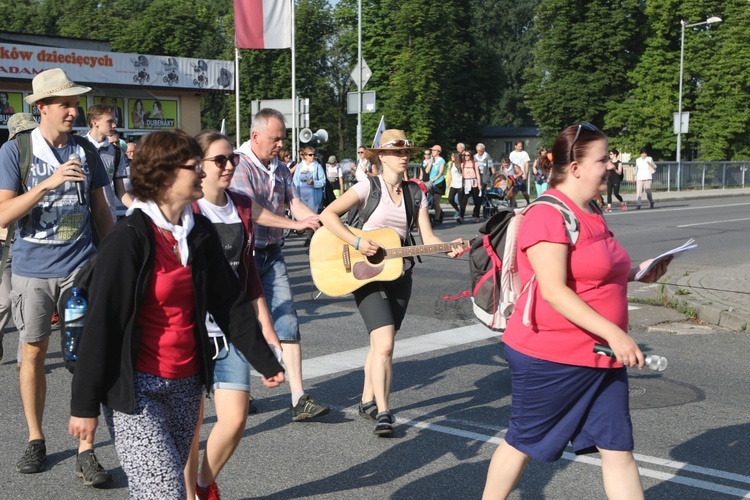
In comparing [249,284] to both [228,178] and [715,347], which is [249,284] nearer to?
[228,178]

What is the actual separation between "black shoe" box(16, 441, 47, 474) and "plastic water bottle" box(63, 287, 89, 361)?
1.81 meters

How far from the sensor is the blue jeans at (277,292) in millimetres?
6031

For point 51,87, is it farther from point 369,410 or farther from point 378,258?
point 369,410

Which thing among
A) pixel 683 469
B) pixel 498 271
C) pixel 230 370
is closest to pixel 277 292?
pixel 230 370

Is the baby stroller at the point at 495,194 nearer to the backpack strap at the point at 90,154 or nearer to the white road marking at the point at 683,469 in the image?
the white road marking at the point at 683,469

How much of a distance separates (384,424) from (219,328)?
199 cm

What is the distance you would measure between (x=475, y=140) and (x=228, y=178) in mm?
67584

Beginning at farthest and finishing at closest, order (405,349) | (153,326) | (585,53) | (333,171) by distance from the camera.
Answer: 1. (585,53)
2. (333,171)
3. (405,349)
4. (153,326)

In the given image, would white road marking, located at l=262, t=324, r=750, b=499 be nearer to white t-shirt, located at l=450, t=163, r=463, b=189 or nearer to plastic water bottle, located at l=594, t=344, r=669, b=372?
plastic water bottle, located at l=594, t=344, r=669, b=372

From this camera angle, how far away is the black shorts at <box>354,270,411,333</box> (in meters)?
5.89

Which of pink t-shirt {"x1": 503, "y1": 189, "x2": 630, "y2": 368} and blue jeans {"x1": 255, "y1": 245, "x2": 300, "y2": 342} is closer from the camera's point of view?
pink t-shirt {"x1": 503, "y1": 189, "x2": 630, "y2": 368}

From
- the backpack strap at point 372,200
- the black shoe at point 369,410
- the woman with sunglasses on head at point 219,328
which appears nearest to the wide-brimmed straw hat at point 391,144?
the backpack strap at point 372,200

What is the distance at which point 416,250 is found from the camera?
5.88 meters

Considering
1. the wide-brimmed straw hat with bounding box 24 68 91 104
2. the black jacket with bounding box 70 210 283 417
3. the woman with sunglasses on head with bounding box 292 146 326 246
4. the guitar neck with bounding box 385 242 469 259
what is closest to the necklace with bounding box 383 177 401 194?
the guitar neck with bounding box 385 242 469 259
